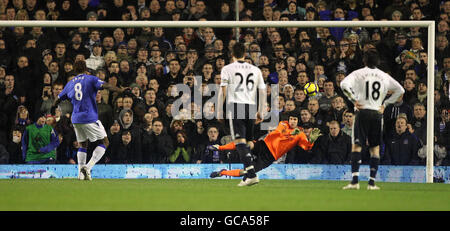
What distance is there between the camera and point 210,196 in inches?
358

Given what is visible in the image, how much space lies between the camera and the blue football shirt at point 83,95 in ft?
38.3

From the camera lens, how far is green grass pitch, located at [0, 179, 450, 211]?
312 inches

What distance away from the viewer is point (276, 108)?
12.8m

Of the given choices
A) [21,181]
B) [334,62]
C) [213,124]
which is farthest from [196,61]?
[21,181]

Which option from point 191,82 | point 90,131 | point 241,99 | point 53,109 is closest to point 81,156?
point 90,131

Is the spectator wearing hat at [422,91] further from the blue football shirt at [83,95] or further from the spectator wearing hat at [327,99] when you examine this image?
the blue football shirt at [83,95]

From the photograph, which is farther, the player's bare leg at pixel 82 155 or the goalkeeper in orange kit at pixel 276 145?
the goalkeeper in orange kit at pixel 276 145

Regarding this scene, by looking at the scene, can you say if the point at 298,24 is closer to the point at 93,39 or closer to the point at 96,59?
the point at 96,59

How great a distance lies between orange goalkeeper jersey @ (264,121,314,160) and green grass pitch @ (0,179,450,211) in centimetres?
55

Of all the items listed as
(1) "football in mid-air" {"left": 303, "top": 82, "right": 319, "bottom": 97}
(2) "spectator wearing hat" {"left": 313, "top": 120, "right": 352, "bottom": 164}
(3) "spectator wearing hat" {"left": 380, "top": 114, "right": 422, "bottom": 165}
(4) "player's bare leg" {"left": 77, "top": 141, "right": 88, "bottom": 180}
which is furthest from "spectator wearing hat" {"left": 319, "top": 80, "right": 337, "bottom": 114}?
(4) "player's bare leg" {"left": 77, "top": 141, "right": 88, "bottom": 180}

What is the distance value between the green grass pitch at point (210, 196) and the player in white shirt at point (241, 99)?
44 cm

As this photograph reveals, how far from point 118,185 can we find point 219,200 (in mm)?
2789

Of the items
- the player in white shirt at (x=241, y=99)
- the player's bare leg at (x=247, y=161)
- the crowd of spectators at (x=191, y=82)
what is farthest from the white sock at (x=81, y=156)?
the player's bare leg at (x=247, y=161)

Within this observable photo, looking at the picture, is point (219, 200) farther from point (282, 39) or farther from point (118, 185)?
point (282, 39)
